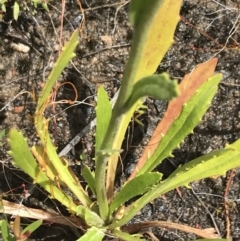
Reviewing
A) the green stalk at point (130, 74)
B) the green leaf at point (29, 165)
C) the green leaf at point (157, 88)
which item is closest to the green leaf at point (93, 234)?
the green leaf at point (29, 165)

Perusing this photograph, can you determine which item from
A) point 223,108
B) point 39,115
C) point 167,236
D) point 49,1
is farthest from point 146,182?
point 49,1

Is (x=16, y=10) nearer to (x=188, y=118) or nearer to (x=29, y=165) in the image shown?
(x=29, y=165)

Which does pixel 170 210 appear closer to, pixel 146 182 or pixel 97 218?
pixel 97 218

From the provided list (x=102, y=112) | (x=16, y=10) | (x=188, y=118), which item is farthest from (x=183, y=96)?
(x=16, y=10)

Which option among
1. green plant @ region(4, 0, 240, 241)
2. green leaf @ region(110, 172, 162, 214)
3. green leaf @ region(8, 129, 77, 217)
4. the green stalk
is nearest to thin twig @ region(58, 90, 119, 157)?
green plant @ region(4, 0, 240, 241)

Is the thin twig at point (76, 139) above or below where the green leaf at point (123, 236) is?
Result: above

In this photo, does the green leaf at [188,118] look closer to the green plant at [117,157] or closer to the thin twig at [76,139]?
the green plant at [117,157]

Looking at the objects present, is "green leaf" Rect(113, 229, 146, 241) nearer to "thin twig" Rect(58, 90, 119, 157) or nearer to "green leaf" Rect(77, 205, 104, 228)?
"green leaf" Rect(77, 205, 104, 228)

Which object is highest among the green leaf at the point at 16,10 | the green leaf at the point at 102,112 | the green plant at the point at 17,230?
the green leaf at the point at 16,10
